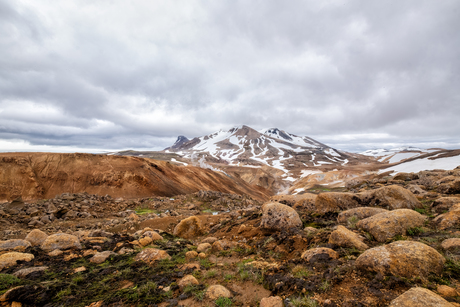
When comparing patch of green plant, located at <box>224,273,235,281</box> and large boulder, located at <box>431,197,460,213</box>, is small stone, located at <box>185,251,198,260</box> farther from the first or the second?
large boulder, located at <box>431,197,460,213</box>

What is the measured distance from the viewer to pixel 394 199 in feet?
28.5

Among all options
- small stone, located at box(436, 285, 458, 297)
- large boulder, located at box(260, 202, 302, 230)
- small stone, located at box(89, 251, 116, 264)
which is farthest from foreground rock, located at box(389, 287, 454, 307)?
small stone, located at box(89, 251, 116, 264)

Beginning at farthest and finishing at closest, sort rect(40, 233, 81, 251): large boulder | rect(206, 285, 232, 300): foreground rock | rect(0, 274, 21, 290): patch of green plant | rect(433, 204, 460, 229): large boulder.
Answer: rect(40, 233, 81, 251): large boulder → rect(433, 204, 460, 229): large boulder → rect(0, 274, 21, 290): patch of green plant → rect(206, 285, 232, 300): foreground rock

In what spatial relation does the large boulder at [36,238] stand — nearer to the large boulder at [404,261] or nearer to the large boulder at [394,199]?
the large boulder at [404,261]

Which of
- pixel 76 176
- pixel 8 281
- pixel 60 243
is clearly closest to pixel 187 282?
pixel 8 281

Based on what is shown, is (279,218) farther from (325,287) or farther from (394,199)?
(394,199)

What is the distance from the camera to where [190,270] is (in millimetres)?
6184

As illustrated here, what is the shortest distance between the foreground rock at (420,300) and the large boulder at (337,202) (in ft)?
22.7

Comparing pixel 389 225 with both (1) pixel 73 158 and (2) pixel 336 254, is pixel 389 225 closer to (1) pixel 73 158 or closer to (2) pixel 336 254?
(2) pixel 336 254

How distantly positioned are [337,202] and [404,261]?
20.1ft

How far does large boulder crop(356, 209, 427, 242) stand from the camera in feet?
19.1

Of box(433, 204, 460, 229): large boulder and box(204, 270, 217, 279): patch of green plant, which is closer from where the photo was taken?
box(204, 270, 217, 279): patch of green plant

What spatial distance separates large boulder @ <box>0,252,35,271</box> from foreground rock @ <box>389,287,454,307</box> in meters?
10.5

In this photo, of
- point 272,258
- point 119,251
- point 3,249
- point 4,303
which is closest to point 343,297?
point 272,258
